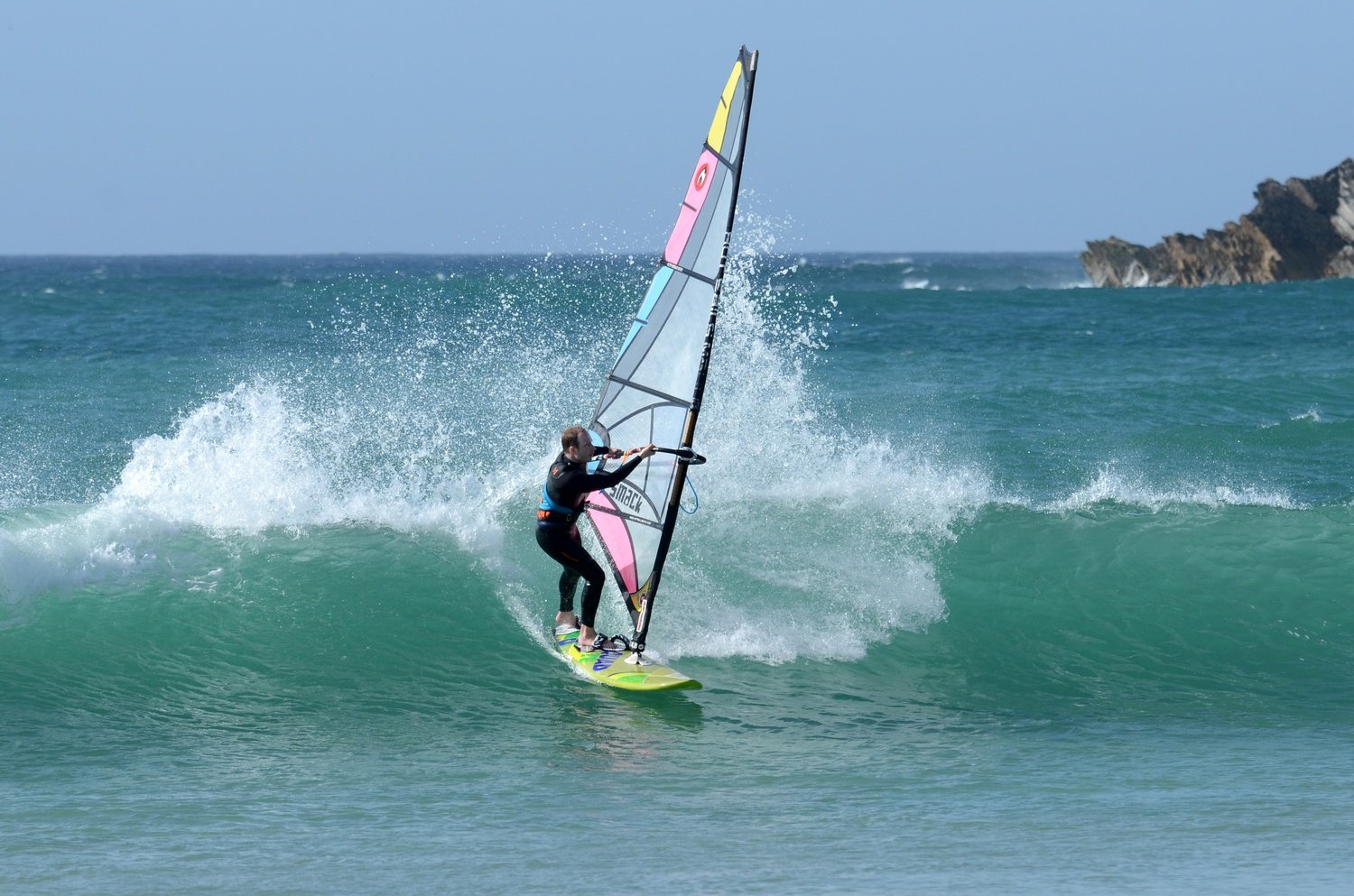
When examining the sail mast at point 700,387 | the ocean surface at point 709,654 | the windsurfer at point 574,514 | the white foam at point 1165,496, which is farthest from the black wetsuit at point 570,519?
the white foam at point 1165,496

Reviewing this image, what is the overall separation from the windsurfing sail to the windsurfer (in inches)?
6.9

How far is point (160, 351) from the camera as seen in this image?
22250 millimetres

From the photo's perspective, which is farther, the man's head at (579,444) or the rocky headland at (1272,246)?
the rocky headland at (1272,246)

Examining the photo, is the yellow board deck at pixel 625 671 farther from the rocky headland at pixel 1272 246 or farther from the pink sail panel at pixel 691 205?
the rocky headland at pixel 1272 246

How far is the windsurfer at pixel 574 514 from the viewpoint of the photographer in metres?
6.43

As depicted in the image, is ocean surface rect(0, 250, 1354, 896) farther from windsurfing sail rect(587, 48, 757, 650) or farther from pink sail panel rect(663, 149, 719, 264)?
pink sail panel rect(663, 149, 719, 264)

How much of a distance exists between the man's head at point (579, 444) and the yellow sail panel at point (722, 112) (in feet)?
4.89

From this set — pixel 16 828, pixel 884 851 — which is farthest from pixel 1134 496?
pixel 16 828

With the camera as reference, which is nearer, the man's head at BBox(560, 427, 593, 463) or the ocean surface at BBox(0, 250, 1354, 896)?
the ocean surface at BBox(0, 250, 1354, 896)

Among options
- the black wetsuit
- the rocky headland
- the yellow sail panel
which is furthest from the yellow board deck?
the rocky headland

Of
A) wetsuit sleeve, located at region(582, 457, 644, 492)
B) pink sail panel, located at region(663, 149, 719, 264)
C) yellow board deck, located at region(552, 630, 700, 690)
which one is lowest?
yellow board deck, located at region(552, 630, 700, 690)

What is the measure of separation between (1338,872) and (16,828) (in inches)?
173

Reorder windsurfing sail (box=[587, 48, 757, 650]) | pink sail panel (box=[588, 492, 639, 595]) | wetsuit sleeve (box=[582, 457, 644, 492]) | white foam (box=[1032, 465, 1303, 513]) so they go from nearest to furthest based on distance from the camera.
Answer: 1. wetsuit sleeve (box=[582, 457, 644, 492])
2. windsurfing sail (box=[587, 48, 757, 650])
3. pink sail panel (box=[588, 492, 639, 595])
4. white foam (box=[1032, 465, 1303, 513])

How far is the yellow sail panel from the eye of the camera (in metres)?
6.34
